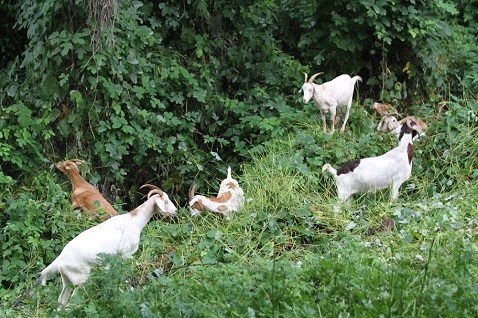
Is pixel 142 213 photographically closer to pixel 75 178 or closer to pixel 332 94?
pixel 75 178

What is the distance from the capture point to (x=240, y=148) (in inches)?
345

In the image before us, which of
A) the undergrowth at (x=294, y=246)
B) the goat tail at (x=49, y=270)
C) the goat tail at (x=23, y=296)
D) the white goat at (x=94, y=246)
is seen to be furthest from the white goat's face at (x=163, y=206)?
the goat tail at (x=23, y=296)

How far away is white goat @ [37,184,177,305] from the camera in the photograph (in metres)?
5.70

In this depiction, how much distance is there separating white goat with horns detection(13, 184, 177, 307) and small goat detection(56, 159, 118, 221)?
3.62 feet

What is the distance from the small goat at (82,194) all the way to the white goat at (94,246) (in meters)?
1.10

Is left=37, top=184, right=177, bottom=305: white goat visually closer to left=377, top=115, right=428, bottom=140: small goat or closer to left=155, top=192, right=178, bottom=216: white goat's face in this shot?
left=155, top=192, right=178, bottom=216: white goat's face

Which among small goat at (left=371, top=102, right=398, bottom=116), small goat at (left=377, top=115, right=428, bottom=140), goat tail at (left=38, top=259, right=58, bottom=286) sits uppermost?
goat tail at (left=38, top=259, right=58, bottom=286)

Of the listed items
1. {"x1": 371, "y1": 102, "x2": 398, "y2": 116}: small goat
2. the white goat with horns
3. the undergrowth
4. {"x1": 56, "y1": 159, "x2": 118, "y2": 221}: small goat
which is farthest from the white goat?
{"x1": 371, "y1": 102, "x2": 398, "y2": 116}: small goat

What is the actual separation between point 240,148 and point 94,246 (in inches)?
130

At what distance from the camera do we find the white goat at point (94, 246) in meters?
A: 5.70

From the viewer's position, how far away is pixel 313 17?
10094mm

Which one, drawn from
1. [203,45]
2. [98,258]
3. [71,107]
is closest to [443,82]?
[203,45]

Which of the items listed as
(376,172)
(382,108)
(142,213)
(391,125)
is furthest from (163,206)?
(382,108)

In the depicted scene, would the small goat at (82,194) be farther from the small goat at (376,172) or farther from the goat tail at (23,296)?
the small goat at (376,172)
